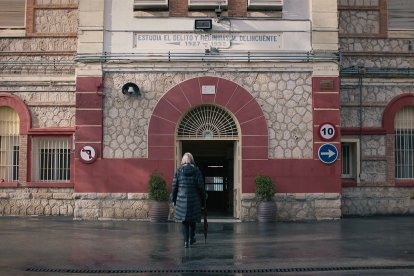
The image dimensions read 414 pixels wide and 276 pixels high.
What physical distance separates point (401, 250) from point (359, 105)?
10034 mm

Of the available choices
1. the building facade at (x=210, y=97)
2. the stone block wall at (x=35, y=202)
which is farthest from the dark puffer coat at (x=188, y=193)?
the stone block wall at (x=35, y=202)

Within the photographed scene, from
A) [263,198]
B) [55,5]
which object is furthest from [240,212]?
[55,5]

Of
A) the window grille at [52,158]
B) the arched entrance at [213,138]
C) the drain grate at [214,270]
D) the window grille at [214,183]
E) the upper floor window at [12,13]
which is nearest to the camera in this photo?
the drain grate at [214,270]

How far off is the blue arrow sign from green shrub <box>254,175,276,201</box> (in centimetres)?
174

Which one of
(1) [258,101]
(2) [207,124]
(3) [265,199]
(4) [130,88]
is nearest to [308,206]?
(3) [265,199]

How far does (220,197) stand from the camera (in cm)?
2603

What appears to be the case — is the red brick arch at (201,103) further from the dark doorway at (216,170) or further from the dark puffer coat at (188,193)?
the dark puffer coat at (188,193)

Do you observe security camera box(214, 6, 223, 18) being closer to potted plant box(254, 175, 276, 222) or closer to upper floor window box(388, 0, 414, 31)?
potted plant box(254, 175, 276, 222)

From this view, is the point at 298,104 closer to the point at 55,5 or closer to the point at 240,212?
the point at 240,212

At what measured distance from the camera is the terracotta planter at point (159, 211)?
60.1 feet

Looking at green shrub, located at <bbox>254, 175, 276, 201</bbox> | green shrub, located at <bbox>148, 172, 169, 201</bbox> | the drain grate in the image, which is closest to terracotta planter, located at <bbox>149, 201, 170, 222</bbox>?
green shrub, located at <bbox>148, 172, 169, 201</bbox>

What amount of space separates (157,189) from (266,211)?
3.23 metres

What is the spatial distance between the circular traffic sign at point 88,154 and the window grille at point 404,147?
9.96 m

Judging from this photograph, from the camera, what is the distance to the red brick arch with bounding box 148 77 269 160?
19.0 meters
